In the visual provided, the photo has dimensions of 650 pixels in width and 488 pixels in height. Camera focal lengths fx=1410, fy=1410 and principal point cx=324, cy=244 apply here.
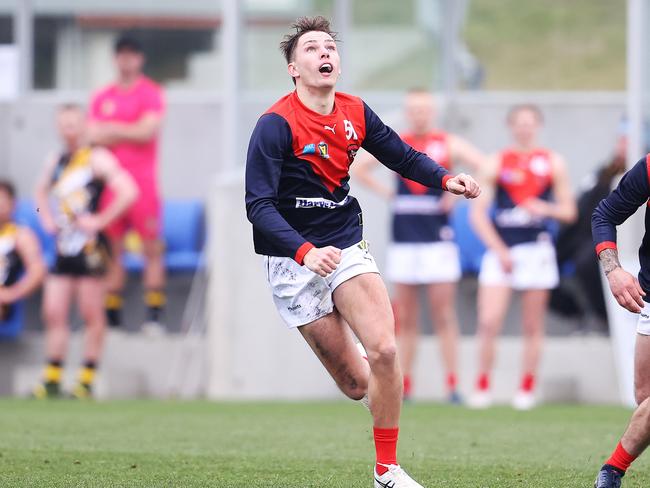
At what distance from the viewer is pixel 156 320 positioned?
43.2 ft

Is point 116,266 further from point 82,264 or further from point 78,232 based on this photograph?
point 78,232

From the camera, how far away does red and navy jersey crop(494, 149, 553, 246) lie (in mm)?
11844

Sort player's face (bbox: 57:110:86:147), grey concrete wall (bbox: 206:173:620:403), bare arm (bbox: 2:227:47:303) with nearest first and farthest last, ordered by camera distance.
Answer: player's face (bbox: 57:110:86:147) < grey concrete wall (bbox: 206:173:620:403) < bare arm (bbox: 2:227:47:303)

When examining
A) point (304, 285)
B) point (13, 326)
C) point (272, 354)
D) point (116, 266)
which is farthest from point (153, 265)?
point (304, 285)

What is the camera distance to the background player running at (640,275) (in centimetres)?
593

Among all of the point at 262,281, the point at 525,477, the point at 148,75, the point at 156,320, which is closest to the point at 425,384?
the point at 262,281

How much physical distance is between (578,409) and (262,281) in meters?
3.33

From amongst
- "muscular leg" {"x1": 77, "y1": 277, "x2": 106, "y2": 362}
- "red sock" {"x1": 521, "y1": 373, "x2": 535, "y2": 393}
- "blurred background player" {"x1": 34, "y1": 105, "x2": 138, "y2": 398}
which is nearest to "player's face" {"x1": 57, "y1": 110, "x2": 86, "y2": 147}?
"blurred background player" {"x1": 34, "y1": 105, "x2": 138, "y2": 398}

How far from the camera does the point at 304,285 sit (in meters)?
6.37

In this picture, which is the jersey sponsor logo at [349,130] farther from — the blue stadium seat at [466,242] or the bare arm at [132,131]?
the blue stadium seat at [466,242]

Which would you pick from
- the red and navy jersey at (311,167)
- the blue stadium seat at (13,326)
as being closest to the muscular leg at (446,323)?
the blue stadium seat at (13,326)

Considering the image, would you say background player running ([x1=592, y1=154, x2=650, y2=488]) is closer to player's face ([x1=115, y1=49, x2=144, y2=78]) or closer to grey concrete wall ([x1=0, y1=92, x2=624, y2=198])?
player's face ([x1=115, y1=49, x2=144, y2=78])

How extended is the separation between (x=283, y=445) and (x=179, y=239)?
5.96 metres

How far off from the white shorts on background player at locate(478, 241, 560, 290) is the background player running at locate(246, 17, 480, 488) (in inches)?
207
